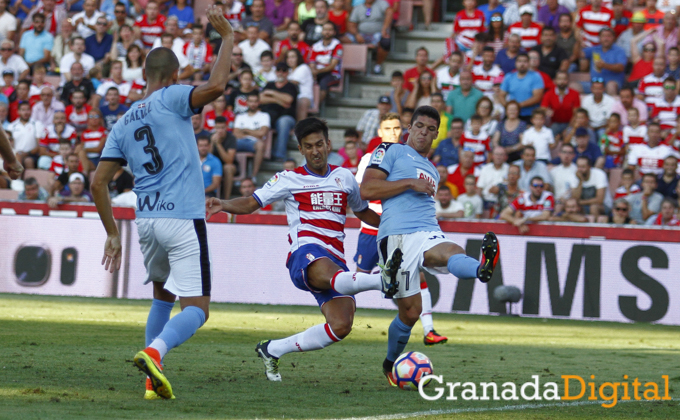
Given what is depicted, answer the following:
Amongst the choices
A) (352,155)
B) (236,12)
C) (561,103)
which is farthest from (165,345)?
(236,12)

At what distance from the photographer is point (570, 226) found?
43.7ft

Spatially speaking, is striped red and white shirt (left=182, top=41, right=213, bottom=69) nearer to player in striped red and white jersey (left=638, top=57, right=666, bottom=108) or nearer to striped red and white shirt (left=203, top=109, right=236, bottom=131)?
striped red and white shirt (left=203, top=109, right=236, bottom=131)

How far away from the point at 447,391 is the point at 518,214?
7.25m

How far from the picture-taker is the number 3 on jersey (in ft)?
19.9

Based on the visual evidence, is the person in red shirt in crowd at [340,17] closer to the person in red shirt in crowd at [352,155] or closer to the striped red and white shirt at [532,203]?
the person in red shirt in crowd at [352,155]

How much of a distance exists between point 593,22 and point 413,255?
1162cm

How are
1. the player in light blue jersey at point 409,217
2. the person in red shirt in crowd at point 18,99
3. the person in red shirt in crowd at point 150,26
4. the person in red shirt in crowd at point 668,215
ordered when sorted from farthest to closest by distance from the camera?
the person in red shirt in crowd at point 150,26 < the person in red shirt in crowd at point 18,99 < the person in red shirt in crowd at point 668,215 < the player in light blue jersey at point 409,217

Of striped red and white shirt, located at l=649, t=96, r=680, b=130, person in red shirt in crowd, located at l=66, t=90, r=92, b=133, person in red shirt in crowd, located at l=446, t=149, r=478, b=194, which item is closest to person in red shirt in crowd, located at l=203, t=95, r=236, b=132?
person in red shirt in crowd, located at l=66, t=90, r=92, b=133

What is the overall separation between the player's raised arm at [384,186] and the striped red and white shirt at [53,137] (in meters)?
11.9

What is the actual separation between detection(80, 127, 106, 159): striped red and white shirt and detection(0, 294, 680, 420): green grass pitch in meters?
4.17

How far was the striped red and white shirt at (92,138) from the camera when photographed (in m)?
17.4

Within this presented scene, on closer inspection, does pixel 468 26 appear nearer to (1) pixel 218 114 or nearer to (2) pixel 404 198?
(1) pixel 218 114

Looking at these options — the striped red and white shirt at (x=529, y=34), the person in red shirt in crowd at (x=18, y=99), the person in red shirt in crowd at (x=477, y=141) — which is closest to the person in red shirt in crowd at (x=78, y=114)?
the person in red shirt in crowd at (x=18, y=99)

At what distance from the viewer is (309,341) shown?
22.4 ft
